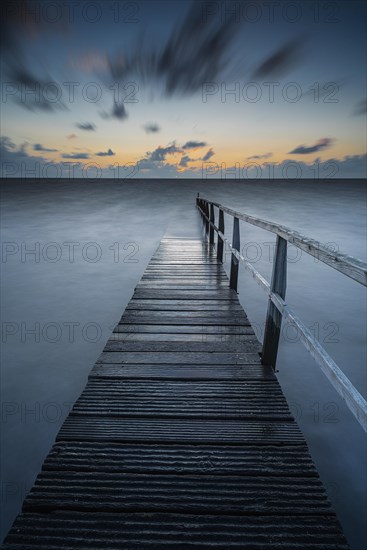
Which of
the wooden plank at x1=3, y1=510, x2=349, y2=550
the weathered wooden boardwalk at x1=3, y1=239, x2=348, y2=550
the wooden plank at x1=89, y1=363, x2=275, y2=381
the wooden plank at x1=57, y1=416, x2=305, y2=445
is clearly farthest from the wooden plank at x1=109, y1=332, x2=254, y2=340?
the wooden plank at x1=3, y1=510, x2=349, y2=550

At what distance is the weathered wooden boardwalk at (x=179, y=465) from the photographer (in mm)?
1429

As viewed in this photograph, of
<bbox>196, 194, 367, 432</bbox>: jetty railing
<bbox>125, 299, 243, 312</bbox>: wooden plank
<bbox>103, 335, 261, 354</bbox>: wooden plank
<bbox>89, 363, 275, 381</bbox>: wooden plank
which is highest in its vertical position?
<bbox>196, 194, 367, 432</bbox>: jetty railing

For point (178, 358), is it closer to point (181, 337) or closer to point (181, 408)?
point (181, 337)

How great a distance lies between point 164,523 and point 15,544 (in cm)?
63

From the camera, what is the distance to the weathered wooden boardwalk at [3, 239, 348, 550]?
1.43 meters

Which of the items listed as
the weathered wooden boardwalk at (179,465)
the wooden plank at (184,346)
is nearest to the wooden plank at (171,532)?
the weathered wooden boardwalk at (179,465)

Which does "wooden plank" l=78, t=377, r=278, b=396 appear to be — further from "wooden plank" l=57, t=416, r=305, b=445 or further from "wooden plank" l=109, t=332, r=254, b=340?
"wooden plank" l=109, t=332, r=254, b=340

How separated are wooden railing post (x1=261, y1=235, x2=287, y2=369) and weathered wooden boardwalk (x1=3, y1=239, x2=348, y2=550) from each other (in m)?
0.14

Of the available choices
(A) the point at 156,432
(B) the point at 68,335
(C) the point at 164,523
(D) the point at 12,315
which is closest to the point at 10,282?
(D) the point at 12,315

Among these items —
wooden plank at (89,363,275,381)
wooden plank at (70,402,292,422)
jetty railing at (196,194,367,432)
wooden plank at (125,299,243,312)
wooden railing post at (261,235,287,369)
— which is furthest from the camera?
wooden plank at (125,299,243,312)

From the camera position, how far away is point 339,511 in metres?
2.50

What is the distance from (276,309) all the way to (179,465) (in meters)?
1.38

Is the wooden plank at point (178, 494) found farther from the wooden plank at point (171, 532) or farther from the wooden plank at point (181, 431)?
Answer: the wooden plank at point (181, 431)

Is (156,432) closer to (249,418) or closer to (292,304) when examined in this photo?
(249,418)
